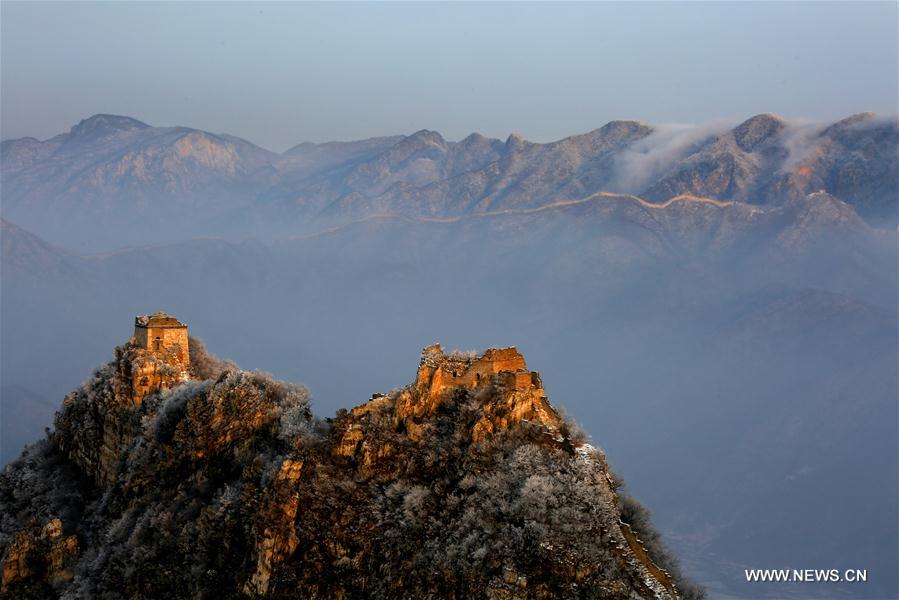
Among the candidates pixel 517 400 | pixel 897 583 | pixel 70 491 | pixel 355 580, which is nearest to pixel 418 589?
pixel 355 580

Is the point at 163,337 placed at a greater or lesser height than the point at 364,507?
greater

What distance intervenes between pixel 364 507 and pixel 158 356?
91.9 ft

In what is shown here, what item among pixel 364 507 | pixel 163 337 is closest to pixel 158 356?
pixel 163 337

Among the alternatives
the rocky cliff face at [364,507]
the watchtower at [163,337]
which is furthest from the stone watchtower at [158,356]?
the rocky cliff face at [364,507]

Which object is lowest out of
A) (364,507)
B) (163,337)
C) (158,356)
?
(364,507)

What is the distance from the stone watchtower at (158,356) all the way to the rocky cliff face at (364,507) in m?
5.02

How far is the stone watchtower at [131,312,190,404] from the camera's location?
60.2 m

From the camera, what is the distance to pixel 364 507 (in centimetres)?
4003

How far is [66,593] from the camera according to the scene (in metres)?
47.4

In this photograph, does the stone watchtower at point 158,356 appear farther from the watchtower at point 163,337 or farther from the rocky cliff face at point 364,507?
the rocky cliff face at point 364,507

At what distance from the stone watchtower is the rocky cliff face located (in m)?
5.02

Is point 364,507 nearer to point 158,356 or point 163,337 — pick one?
point 158,356

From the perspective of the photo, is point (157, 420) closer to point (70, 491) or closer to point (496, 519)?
point (70, 491)

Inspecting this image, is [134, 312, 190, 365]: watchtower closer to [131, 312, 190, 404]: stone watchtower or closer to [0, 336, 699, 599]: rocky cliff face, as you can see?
[131, 312, 190, 404]: stone watchtower
